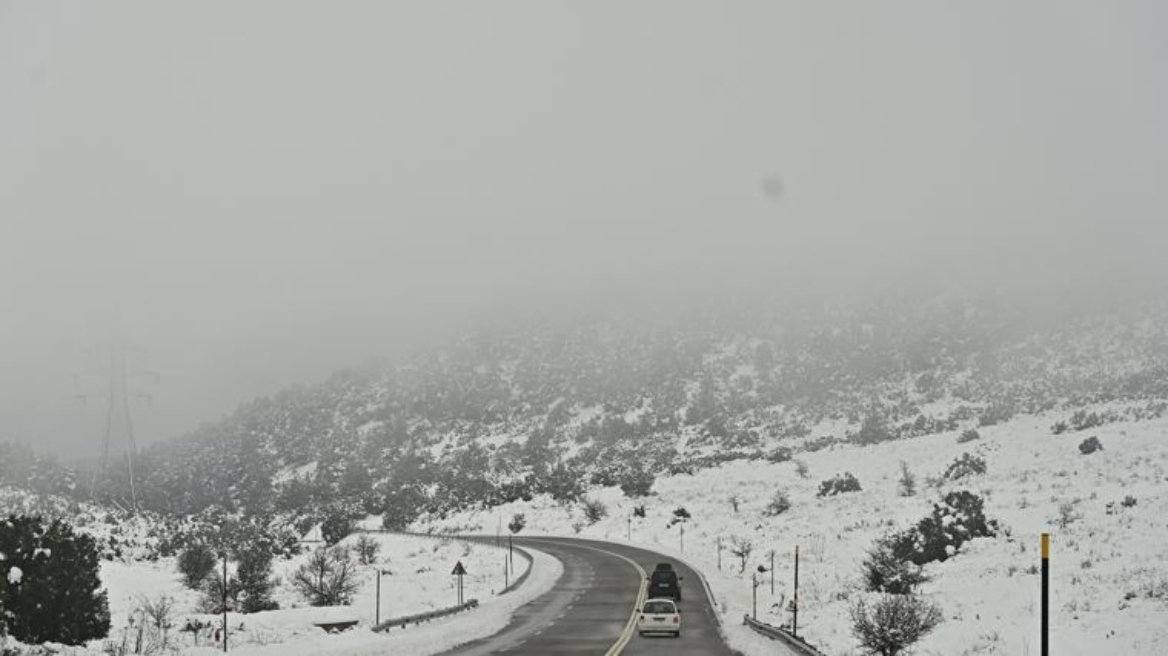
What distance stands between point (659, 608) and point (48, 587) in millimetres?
17126

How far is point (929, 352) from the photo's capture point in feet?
551

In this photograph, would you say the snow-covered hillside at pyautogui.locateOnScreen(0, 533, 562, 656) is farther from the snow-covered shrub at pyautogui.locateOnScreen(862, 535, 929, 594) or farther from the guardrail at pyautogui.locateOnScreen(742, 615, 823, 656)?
the snow-covered shrub at pyautogui.locateOnScreen(862, 535, 929, 594)

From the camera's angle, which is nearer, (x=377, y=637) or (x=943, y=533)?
Result: (x=377, y=637)

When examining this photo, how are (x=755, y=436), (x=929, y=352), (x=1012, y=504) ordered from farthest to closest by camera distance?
(x=929, y=352) → (x=755, y=436) → (x=1012, y=504)

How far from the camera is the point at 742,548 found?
57062 mm

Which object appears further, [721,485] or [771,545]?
[721,485]

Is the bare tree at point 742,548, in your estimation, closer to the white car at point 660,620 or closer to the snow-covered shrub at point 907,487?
the snow-covered shrub at point 907,487

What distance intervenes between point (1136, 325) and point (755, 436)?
2483 inches

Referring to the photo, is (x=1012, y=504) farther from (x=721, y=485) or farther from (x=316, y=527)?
(x=316, y=527)

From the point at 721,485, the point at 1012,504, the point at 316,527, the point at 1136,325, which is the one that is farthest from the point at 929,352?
the point at 1012,504

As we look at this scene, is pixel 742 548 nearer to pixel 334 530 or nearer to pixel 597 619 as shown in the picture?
pixel 597 619

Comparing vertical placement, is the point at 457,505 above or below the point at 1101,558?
below

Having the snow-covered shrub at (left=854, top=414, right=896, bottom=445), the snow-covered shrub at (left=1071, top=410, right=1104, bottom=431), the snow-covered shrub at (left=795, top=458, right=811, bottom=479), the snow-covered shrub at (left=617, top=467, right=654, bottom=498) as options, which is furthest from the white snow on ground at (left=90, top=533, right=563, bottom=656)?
the snow-covered shrub at (left=854, top=414, right=896, bottom=445)

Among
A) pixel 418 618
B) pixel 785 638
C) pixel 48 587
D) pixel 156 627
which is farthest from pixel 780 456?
pixel 48 587
